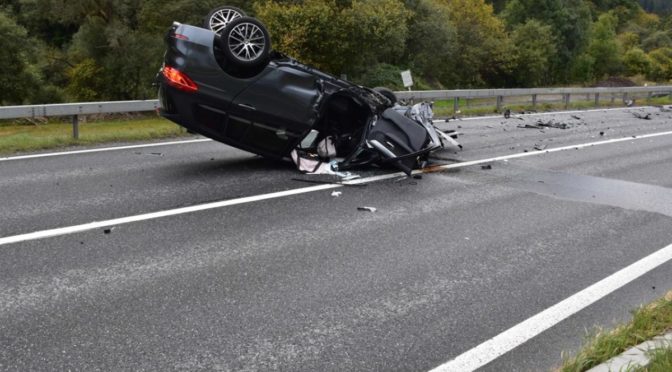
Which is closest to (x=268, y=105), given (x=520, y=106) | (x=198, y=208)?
(x=198, y=208)

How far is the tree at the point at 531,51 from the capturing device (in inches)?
2456

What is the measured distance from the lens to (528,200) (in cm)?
790

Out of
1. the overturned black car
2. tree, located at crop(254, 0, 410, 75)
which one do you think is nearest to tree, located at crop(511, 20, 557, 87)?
tree, located at crop(254, 0, 410, 75)

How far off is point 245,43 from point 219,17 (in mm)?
1208

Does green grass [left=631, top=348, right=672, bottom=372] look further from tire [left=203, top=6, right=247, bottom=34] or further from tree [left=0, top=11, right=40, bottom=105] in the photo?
tree [left=0, top=11, right=40, bottom=105]

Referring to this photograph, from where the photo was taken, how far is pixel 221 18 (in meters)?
8.65

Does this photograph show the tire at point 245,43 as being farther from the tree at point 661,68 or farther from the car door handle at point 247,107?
the tree at point 661,68

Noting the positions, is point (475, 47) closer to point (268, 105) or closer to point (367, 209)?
point (268, 105)

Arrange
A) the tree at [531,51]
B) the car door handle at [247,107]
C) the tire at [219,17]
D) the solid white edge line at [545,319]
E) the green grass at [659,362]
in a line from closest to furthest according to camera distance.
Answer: the green grass at [659,362], the solid white edge line at [545,319], the car door handle at [247,107], the tire at [219,17], the tree at [531,51]

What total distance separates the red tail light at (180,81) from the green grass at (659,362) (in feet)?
19.5

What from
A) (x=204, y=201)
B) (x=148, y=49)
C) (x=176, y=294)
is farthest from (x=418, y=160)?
(x=148, y=49)

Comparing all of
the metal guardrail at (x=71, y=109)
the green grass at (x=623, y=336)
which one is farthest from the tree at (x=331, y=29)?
the green grass at (x=623, y=336)

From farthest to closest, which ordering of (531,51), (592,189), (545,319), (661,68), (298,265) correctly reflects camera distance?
(661,68)
(531,51)
(592,189)
(298,265)
(545,319)

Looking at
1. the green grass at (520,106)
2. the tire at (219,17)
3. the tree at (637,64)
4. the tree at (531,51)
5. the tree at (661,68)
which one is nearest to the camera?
the tire at (219,17)
